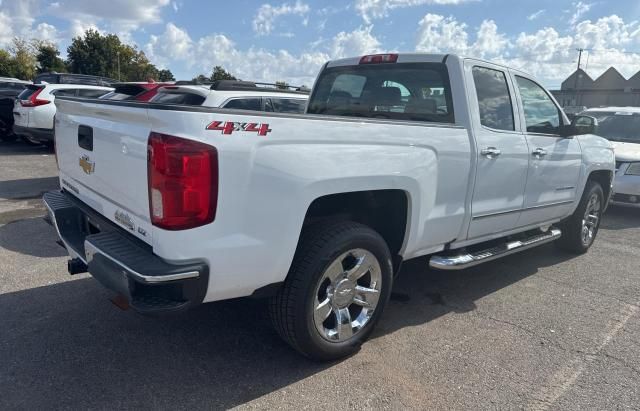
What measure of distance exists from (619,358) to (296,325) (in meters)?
2.28

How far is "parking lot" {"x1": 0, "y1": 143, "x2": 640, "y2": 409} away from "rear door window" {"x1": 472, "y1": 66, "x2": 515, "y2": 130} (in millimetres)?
1542

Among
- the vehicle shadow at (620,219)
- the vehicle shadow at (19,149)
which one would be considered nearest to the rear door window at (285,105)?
the vehicle shadow at (620,219)

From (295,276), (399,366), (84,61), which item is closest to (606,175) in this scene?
(399,366)

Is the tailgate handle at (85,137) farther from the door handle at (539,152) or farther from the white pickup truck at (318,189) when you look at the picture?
the door handle at (539,152)

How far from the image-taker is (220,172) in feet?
7.54

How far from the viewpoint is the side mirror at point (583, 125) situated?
4703 millimetres

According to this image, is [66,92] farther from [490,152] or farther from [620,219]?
[620,219]

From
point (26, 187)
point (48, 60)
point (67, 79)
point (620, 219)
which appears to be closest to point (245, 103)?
point (26, 187)

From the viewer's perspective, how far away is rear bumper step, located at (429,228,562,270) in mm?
3641

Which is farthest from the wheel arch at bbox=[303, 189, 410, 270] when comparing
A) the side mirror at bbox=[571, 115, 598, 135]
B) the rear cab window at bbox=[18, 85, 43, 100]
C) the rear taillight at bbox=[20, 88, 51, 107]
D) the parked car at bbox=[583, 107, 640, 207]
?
the rear cab window at bbox=[18, 85, 43, 100]

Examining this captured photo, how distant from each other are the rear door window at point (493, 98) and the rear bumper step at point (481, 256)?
3.41ft

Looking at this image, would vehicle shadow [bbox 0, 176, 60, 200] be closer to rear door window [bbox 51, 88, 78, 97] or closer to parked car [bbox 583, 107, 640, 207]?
rear door window [bbox 51, 88, 78, 97]

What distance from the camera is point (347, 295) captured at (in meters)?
3.11

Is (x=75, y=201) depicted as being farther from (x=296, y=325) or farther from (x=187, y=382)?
(x=296, y=325)
